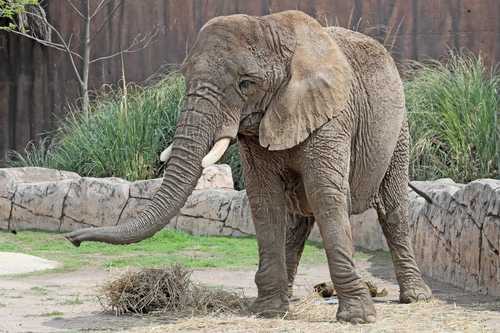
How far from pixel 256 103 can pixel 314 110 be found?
1.21ft

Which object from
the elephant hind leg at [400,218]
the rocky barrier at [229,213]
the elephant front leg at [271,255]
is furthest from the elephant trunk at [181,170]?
the rocky barrier at [229,213]

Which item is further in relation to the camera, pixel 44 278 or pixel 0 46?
pixel 0 46

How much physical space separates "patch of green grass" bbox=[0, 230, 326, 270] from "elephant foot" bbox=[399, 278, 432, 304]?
101 inches

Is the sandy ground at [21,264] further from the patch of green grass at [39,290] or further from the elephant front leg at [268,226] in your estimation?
the elephant front leg at [268,226]

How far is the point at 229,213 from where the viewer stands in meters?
12.5

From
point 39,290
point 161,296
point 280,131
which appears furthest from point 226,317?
point 39,290

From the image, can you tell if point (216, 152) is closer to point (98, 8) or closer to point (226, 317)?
point (226, 317)

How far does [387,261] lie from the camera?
34.4 ft

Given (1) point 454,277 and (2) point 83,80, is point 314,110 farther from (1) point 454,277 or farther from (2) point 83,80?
(2) point 83,80

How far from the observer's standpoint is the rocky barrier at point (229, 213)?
8.28 meters

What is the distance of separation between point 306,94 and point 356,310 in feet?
4.55

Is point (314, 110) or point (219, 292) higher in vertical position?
point (314, 110)

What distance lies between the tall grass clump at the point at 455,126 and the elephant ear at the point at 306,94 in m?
5.11

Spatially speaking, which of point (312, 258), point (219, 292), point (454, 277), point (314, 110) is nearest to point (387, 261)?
point (312, 258)
